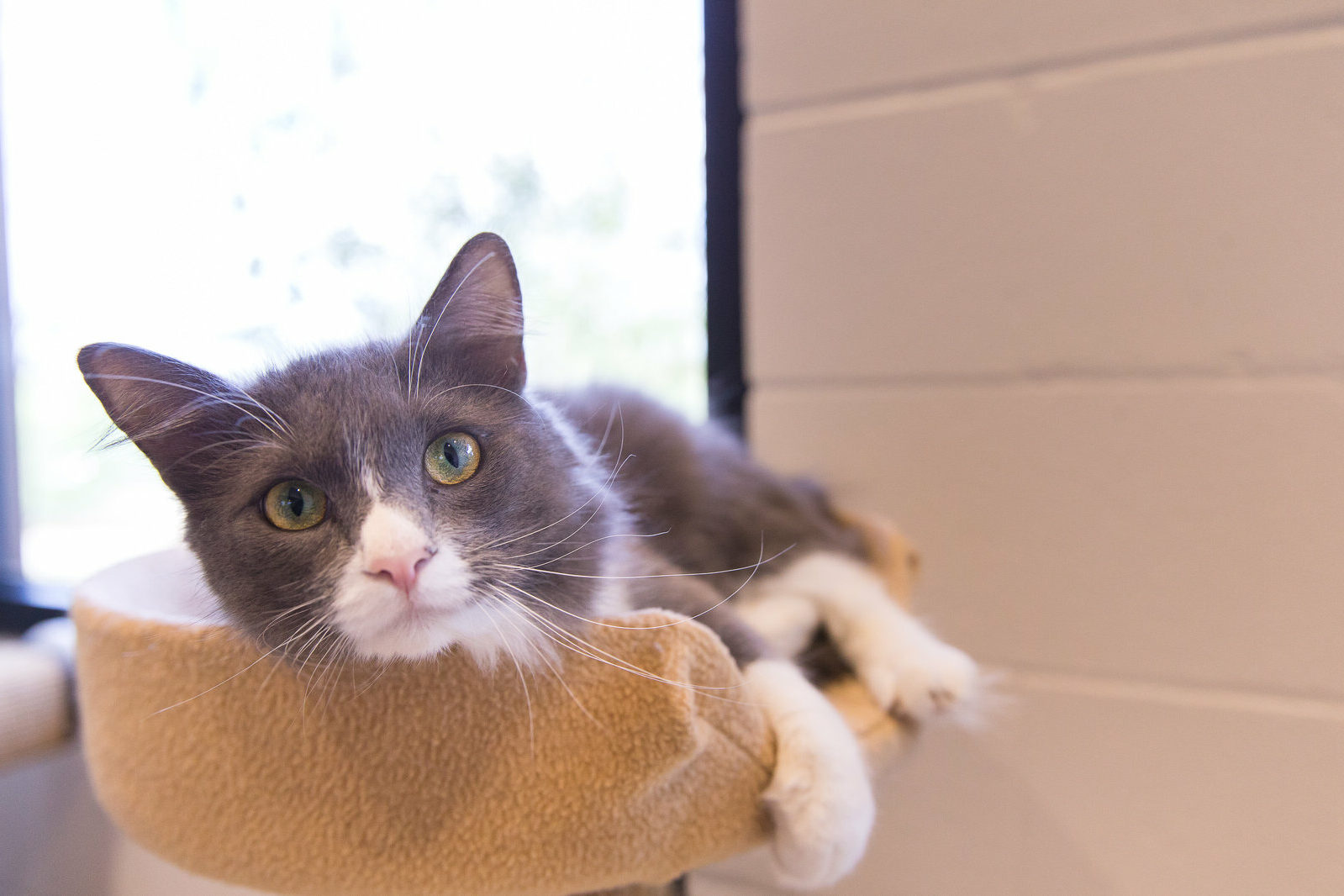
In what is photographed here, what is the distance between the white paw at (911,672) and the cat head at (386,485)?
0.38 metres

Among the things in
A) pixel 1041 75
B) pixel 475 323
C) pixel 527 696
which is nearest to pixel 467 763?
pixel 527 696

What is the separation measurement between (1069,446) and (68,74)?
2.31 metres

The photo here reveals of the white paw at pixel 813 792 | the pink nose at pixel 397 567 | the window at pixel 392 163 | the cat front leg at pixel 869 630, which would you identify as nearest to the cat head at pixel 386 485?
the pink nose at pixel 397 567

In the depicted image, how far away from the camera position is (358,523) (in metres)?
0.67

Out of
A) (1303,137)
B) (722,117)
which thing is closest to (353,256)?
(722,117)

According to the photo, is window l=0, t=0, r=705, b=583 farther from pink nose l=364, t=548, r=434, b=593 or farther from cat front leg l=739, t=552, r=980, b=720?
pink nose l=364, t=548, r=434, b=593

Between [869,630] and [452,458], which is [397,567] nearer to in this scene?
[452,458]

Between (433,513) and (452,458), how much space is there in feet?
0.22

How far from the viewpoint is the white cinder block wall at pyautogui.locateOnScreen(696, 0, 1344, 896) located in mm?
1153

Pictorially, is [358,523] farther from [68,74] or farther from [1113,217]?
[68,74]

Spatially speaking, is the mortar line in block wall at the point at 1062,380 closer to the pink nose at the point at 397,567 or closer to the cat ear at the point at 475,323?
the cat ear at the point at 475,323

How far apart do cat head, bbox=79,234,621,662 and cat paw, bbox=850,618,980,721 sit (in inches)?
15.1

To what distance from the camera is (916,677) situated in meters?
0.96

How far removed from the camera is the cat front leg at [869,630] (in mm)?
962
